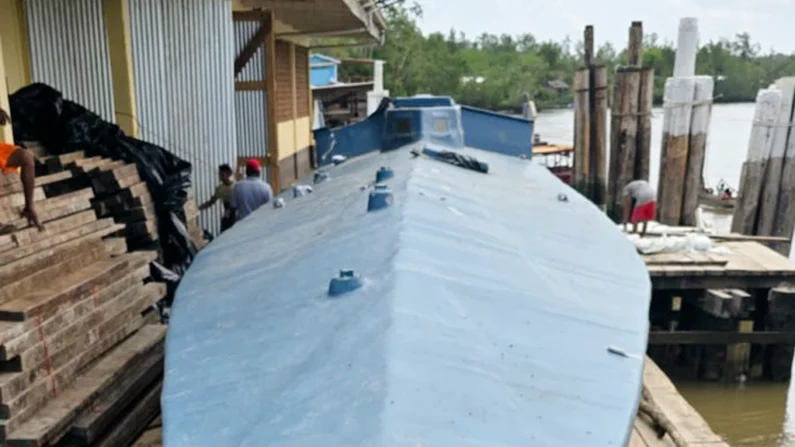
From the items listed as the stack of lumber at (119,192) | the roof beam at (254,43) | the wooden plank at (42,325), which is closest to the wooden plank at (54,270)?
the wooden plank at (42,325)

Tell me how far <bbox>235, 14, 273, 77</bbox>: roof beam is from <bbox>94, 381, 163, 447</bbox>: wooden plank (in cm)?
743

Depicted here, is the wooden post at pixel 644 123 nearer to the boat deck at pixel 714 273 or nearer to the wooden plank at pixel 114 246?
the boat deck at pixel 714 273

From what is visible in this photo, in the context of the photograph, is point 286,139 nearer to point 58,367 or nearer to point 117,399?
point 117,399

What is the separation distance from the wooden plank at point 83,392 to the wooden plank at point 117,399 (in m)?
0.04

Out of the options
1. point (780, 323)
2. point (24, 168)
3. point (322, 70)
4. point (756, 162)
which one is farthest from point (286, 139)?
point (322, 70)

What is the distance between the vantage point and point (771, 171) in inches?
467

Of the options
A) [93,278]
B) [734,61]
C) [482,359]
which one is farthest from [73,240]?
[734,61]

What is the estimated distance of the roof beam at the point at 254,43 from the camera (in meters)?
11.1

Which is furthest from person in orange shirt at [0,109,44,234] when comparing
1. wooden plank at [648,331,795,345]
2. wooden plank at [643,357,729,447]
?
wooden plank at [648,331,795,345]

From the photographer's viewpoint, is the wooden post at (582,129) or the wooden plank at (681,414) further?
the wooden post at (582,129)

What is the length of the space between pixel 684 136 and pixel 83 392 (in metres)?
10.8

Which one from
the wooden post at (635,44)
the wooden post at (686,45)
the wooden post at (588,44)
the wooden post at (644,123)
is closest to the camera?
the wooden post at (686,45)

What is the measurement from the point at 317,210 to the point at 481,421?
10.1 ft

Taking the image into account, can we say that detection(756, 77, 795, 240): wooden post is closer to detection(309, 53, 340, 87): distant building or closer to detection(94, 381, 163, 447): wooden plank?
detection(94, 381, 163, 447): wooden plank
